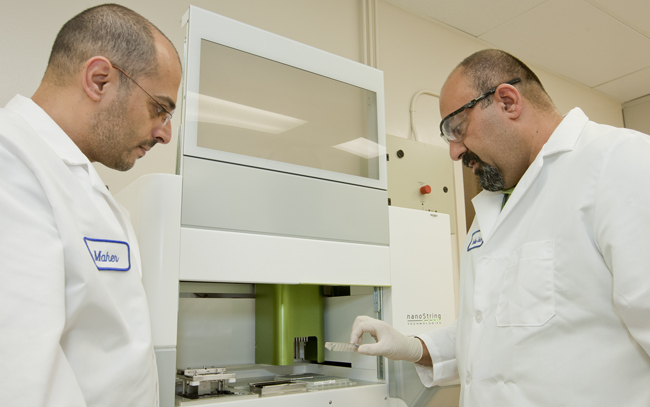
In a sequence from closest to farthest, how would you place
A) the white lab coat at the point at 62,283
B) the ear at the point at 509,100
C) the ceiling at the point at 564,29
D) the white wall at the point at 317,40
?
the white lab coat at the point at 62,283 < the ear at the point at 509,100 < the white wall at the point at 317,40 < the ceiling at the point at 564,29

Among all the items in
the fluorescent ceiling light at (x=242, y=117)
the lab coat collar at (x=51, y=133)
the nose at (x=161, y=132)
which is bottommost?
the lab coat collar at (x=51, y=133)

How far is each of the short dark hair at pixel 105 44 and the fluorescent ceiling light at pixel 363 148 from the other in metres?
0.57

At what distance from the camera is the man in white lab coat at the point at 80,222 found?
58 cm

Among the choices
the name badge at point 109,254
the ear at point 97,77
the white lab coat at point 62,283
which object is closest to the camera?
the white lab coat at point 62,283

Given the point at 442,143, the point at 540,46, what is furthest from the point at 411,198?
the point at 540,46

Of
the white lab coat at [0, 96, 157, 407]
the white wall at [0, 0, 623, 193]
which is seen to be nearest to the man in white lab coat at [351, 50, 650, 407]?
the white lab coat at [0, 96, 157, 407]

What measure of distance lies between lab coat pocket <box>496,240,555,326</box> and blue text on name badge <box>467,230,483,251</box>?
174mm

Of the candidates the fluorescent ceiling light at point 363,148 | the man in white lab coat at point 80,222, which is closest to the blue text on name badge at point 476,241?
the fluorescent ceiling light at point 363,148

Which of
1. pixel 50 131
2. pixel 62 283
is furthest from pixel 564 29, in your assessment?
pixel 62 283

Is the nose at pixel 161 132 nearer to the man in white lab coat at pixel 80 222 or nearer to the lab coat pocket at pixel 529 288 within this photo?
the man in white lab coat at pixel 80 222

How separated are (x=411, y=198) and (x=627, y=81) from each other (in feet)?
7.87

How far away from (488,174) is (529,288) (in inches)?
13.3

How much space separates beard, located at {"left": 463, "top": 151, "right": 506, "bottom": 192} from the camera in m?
1.15

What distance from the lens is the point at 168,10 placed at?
1.75m
